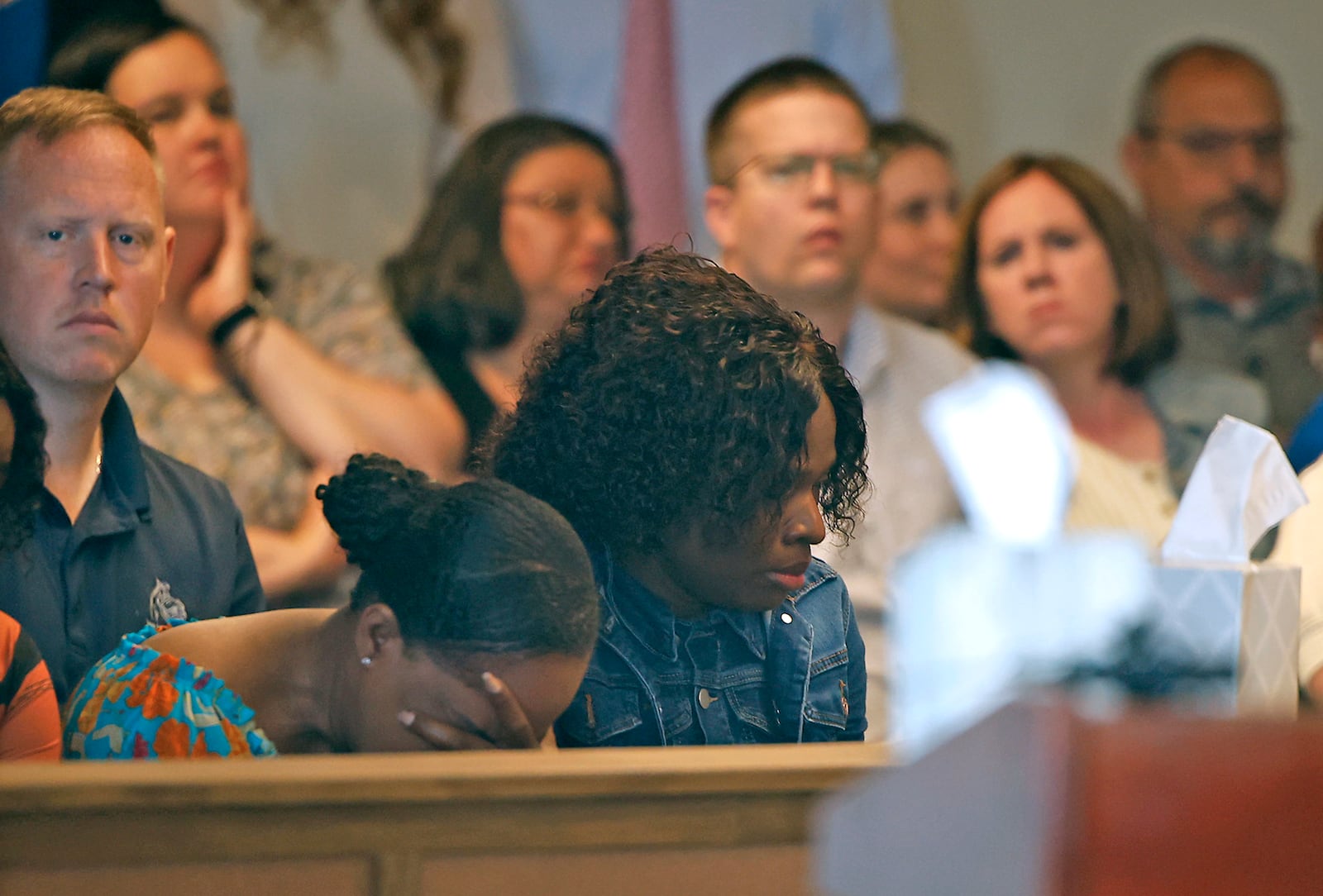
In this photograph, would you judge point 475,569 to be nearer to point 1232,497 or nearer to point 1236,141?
point 1232,497

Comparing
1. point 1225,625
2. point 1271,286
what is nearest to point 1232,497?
point 1225,625

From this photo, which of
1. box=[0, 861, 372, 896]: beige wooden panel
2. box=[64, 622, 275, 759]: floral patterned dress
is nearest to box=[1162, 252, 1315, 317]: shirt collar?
box=[64, 622, 275, 759]: floral patterned dress

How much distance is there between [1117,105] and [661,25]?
1045 millimetres

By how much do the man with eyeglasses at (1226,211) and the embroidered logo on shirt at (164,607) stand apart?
2.44 metres

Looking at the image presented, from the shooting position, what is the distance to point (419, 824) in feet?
3.60

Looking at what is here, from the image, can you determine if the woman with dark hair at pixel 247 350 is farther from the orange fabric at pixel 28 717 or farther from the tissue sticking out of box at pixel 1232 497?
the tissue sticking out of box at pixel 1232 497

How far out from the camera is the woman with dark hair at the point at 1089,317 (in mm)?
3330

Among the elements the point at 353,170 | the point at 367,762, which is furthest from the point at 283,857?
the point at 353,170

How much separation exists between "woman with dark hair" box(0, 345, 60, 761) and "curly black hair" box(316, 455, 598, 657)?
0.28 meters

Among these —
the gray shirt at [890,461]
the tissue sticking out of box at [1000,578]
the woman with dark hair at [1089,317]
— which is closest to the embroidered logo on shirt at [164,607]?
the tissue sticking out of box at [1000,578]

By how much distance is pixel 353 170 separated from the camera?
3061 mm

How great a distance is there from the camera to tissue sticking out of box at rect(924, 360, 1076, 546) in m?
3.19

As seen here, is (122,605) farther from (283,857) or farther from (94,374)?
(283,857)

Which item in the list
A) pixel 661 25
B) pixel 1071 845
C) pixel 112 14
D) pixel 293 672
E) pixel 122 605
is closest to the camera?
pixel 1071 845
